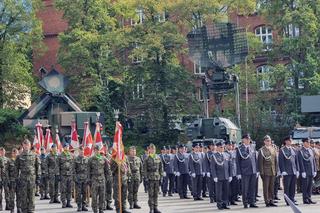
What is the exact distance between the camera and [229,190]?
1941 centimetres

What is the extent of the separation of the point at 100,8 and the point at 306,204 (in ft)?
111

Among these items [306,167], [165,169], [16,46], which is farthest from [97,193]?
[16,46]

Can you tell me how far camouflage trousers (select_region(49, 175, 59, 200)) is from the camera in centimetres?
2258

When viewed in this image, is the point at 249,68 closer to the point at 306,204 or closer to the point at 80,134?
the point at 80,134

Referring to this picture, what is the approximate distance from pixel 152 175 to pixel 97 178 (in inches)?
51.0

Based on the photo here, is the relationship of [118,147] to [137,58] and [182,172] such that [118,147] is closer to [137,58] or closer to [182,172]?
[182,172]

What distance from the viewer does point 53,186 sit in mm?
22703

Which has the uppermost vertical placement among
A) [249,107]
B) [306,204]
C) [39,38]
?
[39,38]

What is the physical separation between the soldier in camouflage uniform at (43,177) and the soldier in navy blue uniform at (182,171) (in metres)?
4.14

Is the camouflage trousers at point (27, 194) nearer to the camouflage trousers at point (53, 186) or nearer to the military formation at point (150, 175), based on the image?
the military formation at point (150, 175)

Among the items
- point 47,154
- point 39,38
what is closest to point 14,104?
point 39,38

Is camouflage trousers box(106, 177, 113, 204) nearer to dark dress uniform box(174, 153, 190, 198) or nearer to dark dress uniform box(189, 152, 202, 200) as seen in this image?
dark dress uniform box(189, 152, 202, 200)

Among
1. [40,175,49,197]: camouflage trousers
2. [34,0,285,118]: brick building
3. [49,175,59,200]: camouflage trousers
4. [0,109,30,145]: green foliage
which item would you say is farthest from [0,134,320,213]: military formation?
[34,0,285,118]: brick building

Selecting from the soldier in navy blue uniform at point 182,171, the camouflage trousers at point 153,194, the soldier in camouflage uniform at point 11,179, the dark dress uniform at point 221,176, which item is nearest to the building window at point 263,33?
the soldier in navy blue uniform at point 182,171
